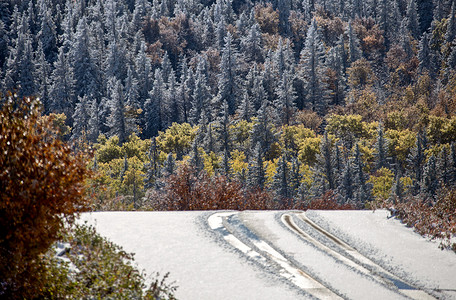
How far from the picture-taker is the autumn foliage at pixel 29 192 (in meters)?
7.22

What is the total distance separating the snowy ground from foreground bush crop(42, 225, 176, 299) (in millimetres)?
413

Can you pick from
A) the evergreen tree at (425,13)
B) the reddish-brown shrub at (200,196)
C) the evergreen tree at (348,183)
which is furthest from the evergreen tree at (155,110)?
the reddish-brown shrub at (200,196)

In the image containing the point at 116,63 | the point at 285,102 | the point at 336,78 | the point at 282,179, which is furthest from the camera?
the point at 116,63

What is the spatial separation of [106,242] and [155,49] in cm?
13514

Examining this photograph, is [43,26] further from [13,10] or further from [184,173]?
[184,173]

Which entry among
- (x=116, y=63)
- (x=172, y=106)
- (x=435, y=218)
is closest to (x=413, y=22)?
(x=172, y=106)

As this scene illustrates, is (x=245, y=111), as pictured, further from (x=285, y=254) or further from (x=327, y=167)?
(x=285, y=254)

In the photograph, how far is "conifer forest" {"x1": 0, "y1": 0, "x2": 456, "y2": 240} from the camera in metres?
69.9

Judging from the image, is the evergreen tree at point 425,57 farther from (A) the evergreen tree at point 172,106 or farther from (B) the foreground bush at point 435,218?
(B) the foreground bush at point 435,218

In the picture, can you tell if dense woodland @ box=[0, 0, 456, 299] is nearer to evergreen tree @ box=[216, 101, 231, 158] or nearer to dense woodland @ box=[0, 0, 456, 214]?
evergreen tree @ box=[216, 101, 231, 158]

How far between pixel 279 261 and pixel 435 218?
4.68m

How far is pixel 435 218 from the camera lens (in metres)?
12.2

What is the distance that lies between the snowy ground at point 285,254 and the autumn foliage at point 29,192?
7.41 ft

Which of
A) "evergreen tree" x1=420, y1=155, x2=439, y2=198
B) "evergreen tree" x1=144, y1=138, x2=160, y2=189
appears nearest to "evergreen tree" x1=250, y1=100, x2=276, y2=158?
"evergreen tree" x1=144, y1=138, x2=160, y2=189
